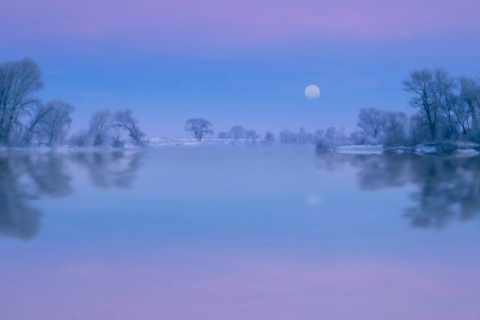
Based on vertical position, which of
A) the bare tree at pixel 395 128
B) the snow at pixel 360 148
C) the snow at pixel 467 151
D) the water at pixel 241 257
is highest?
the bare tree at pixel 395 128

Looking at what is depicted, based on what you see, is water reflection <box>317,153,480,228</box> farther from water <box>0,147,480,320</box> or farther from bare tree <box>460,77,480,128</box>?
bare tree <box>460,77,480,128</box>

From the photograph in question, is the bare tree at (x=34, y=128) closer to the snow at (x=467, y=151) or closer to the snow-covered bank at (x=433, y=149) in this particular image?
the snow-covered bank at (x=433, y=149)

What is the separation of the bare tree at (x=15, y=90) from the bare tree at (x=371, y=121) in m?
30.8

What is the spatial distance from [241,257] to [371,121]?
123 ft

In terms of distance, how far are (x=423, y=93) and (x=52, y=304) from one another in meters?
32.4

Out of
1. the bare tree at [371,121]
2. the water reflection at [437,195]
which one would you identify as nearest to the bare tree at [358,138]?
the bare tree at [371,121]

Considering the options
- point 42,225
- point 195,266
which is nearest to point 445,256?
point 195,266

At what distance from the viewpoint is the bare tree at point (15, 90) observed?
1134 inches

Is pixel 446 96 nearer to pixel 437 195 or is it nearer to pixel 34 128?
pixel 437 195

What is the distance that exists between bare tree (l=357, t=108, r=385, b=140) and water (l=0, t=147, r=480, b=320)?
102 feet

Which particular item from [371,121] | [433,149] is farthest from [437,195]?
[371,121]

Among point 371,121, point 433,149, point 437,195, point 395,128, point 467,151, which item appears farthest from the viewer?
point 371,121

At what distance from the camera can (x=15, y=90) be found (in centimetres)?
2922

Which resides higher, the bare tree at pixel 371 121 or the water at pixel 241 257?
the bare tree at pixel 371 121
